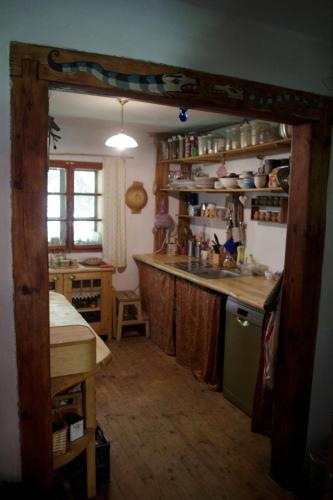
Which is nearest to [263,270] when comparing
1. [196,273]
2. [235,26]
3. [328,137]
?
[196,273]

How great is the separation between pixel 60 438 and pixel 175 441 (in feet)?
3.50

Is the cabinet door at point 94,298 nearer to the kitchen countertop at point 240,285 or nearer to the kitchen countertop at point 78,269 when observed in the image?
the kitchen countertop at point 78,269

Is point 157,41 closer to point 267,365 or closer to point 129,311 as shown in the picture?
point 267,365

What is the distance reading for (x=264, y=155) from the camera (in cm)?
365

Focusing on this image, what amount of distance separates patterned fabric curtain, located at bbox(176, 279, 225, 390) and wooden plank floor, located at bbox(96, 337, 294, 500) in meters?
0.13

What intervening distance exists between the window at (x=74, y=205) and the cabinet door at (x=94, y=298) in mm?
543

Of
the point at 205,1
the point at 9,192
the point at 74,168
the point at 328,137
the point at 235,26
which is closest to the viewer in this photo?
the point at 9,192

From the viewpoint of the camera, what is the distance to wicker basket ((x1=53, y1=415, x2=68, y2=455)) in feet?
6.24

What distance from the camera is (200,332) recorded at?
3553 mm

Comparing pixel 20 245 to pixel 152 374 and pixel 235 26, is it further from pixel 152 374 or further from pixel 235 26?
pixel 152 374

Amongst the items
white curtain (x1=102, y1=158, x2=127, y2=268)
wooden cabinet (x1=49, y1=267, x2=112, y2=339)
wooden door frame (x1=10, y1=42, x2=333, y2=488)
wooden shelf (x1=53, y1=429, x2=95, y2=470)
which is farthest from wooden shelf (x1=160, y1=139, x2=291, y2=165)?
wooden shelf (x1=53, y1=429, x2=95, y2=470)

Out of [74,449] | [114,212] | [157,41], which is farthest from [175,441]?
[114,212]

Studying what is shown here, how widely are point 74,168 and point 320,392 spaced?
3.53 meters

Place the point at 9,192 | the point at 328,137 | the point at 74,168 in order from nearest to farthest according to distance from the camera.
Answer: the point at 9,192
the point at 328,137
the point at 74,168
